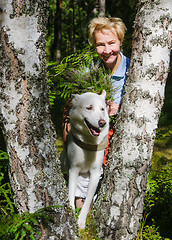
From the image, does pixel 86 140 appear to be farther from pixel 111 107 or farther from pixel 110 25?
pixel 110 25

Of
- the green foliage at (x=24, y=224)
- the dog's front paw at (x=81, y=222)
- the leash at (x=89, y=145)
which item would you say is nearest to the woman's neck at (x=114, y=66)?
the leash at (x=89, y=145)

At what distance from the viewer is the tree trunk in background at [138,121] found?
7.09ft

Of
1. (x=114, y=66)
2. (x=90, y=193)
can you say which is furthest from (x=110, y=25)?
(x=90, y=193)

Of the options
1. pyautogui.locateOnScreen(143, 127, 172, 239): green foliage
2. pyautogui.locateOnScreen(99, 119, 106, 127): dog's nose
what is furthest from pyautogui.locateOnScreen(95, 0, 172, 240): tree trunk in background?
pyautogui.locateOnScreen(143, 127, 172, 239): green foliage

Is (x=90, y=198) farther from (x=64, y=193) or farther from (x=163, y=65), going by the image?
(x=163, y=65)

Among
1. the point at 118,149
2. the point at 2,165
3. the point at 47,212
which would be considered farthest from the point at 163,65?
the point at 2,165

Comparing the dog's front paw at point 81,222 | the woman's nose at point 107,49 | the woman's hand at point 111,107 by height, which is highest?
the woman's nose at point 107,49

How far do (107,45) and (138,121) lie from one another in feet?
3.40

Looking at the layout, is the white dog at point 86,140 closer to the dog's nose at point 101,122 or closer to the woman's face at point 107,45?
the dog's nose at point 101,122

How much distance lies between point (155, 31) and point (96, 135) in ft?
3.23

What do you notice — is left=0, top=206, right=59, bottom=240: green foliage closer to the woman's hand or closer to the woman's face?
the woman's hand

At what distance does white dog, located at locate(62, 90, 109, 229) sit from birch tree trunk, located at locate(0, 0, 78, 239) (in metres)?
0.45

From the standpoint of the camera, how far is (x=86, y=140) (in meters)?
2.55

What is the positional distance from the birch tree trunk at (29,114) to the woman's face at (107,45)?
1113 millimetres
